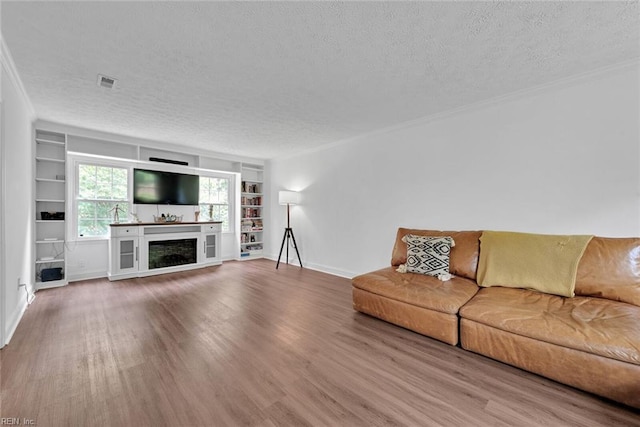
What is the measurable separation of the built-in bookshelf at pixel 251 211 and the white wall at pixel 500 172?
7.23ft

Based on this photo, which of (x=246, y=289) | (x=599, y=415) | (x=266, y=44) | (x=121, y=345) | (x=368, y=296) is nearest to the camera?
(x=599, y=415)

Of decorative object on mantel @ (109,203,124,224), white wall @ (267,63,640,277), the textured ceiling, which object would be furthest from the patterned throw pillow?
decorative object on mantel @ (109,203,124,224)

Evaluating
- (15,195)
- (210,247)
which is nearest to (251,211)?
Answer: (210,247)

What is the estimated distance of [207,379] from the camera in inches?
69.7

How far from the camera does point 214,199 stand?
5910mm

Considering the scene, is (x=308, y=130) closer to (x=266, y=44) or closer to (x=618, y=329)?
(x=266, y=44)

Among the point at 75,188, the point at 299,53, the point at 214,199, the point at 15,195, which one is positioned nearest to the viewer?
the point at 299,53

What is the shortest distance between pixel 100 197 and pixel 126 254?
1.10 m

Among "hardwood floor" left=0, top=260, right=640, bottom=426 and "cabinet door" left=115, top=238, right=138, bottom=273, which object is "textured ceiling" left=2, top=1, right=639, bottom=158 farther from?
"hardwood floor" left=0, top=260, right=640, bottom=426

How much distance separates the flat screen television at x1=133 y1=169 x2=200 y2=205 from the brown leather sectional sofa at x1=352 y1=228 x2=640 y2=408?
4102 millimetres

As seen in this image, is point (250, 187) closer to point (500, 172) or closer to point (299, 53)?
point (299, 53)

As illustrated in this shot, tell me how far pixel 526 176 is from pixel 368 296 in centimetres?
215

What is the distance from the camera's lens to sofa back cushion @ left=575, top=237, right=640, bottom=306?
203 cm

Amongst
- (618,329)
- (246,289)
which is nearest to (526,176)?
(618,329)
